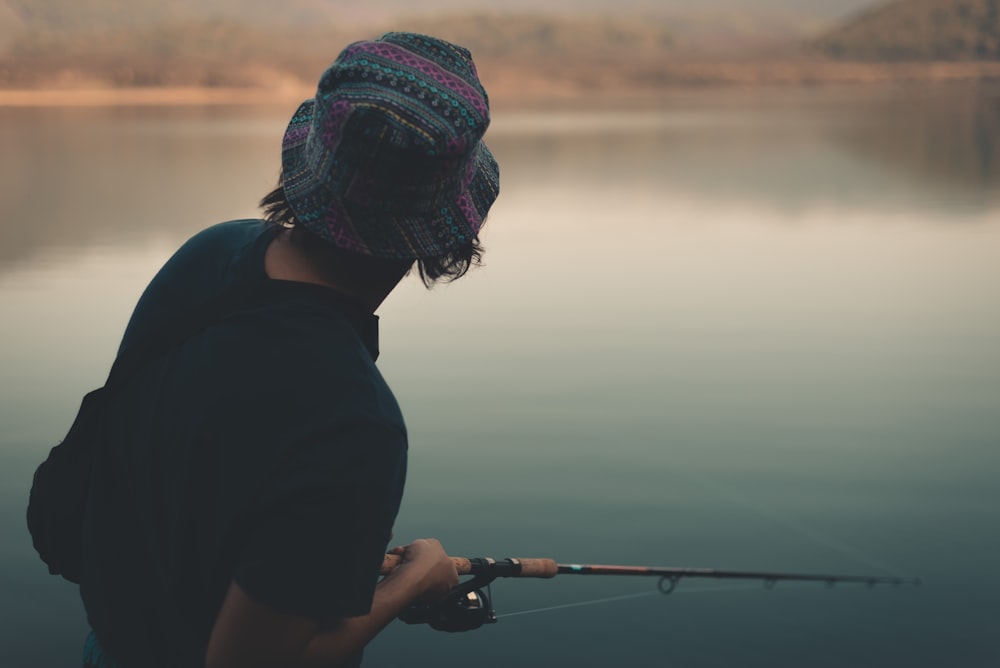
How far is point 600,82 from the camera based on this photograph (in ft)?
243

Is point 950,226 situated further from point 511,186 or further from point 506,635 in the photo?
point 506,635

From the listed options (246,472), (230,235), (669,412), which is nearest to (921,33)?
(669,412)

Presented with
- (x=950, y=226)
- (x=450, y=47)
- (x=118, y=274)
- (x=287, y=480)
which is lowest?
(x=287, y=480)

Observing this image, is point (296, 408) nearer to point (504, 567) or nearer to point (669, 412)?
point (504, 567)

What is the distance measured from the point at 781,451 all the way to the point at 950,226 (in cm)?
785

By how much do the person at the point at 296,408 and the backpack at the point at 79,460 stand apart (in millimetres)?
13

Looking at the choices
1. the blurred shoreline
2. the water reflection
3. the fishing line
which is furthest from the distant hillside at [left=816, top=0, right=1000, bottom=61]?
the fishing line

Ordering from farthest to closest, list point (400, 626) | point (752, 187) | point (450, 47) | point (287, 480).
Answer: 1. point (752, 187)
2. point (400, 626)
3. point (450, 47)
4. point (287, 480)

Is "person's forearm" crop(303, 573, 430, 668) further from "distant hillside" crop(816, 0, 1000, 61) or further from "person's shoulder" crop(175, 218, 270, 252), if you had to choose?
"distant hillside" crop(816, 0, 1000, 61)

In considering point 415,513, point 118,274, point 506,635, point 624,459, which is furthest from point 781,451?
point 118,274

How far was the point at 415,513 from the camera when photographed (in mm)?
4074

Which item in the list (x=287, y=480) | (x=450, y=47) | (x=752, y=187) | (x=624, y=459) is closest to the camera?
(x=287, y=480)

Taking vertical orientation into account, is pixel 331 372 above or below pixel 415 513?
below

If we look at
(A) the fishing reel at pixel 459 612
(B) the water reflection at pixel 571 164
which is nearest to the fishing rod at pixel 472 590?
(A) the fishing reel at pixel 459 612
